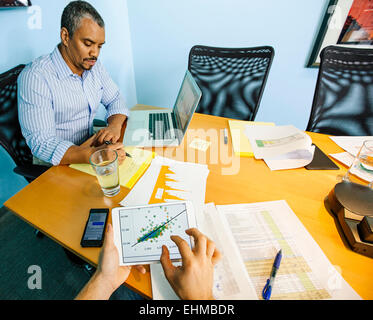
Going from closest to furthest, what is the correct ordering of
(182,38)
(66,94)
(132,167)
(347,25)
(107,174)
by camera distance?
(107,174) < (132,167) < (66,94) < (347,25) < (182,38)

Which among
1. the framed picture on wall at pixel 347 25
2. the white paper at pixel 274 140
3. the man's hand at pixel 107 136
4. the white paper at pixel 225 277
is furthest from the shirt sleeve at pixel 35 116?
the framed picture on wall at pixel 347 25

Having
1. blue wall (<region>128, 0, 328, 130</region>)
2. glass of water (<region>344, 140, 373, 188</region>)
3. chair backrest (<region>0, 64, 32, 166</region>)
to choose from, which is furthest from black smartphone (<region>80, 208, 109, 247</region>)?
blue wall (<region>128, 0, 328, 130</region>)

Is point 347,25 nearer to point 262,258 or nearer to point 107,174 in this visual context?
point 262,258

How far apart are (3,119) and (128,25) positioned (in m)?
1.58

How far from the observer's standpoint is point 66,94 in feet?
3.38

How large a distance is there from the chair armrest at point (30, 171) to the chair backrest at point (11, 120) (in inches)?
3.8

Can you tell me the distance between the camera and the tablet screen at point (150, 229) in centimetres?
52

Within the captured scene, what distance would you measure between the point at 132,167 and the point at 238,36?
5.28 feet

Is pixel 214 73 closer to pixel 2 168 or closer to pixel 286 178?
pixel 286 178

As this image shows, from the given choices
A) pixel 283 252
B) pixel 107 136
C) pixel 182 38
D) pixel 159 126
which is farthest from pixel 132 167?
pixel 182 38

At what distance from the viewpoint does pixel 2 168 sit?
1334mm

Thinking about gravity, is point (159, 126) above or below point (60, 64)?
below

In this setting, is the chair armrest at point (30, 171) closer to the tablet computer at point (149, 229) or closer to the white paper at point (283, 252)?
the tablet computer at point (149, 229)

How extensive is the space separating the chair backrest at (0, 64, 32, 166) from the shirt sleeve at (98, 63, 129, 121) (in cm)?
42
